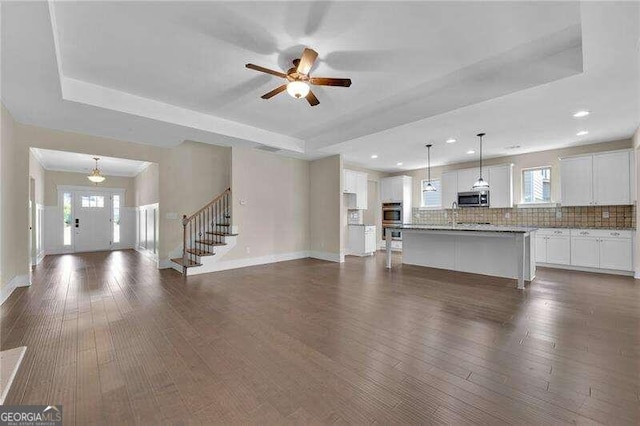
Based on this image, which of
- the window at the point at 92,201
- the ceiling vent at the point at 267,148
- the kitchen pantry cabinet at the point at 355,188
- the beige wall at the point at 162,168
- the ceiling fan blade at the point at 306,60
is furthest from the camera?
the window at the point at 92,201

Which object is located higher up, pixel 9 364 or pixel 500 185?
pixel 500 185

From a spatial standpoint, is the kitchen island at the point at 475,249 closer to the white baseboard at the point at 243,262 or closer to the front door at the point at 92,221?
the white baseboard at the point at 243,262

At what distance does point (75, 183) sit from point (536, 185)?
1350 cm

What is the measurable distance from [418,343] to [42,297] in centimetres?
520

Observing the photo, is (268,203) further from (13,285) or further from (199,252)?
(13,285)

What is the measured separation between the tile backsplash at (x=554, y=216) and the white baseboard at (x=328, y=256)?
12.0 ft

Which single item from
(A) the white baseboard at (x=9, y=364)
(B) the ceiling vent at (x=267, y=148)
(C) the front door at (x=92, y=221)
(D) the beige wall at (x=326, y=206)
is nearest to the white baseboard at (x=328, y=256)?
(D) the beige wall at (x=326, y=206)

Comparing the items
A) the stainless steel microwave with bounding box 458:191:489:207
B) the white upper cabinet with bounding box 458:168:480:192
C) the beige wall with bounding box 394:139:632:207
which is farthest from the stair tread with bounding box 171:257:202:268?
the beige wall with bounding box 394:139:632:207

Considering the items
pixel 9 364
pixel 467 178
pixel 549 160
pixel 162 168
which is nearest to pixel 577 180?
pixel 549 160

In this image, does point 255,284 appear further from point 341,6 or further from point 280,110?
point 341,6

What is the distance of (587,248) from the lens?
18.1 feet

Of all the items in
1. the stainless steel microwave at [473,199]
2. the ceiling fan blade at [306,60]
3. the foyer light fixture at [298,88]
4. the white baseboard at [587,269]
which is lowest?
the white baseboard at [587,269]

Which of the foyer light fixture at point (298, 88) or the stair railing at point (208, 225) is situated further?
the stair railing at point (208, 225)

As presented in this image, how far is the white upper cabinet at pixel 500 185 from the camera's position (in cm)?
673
